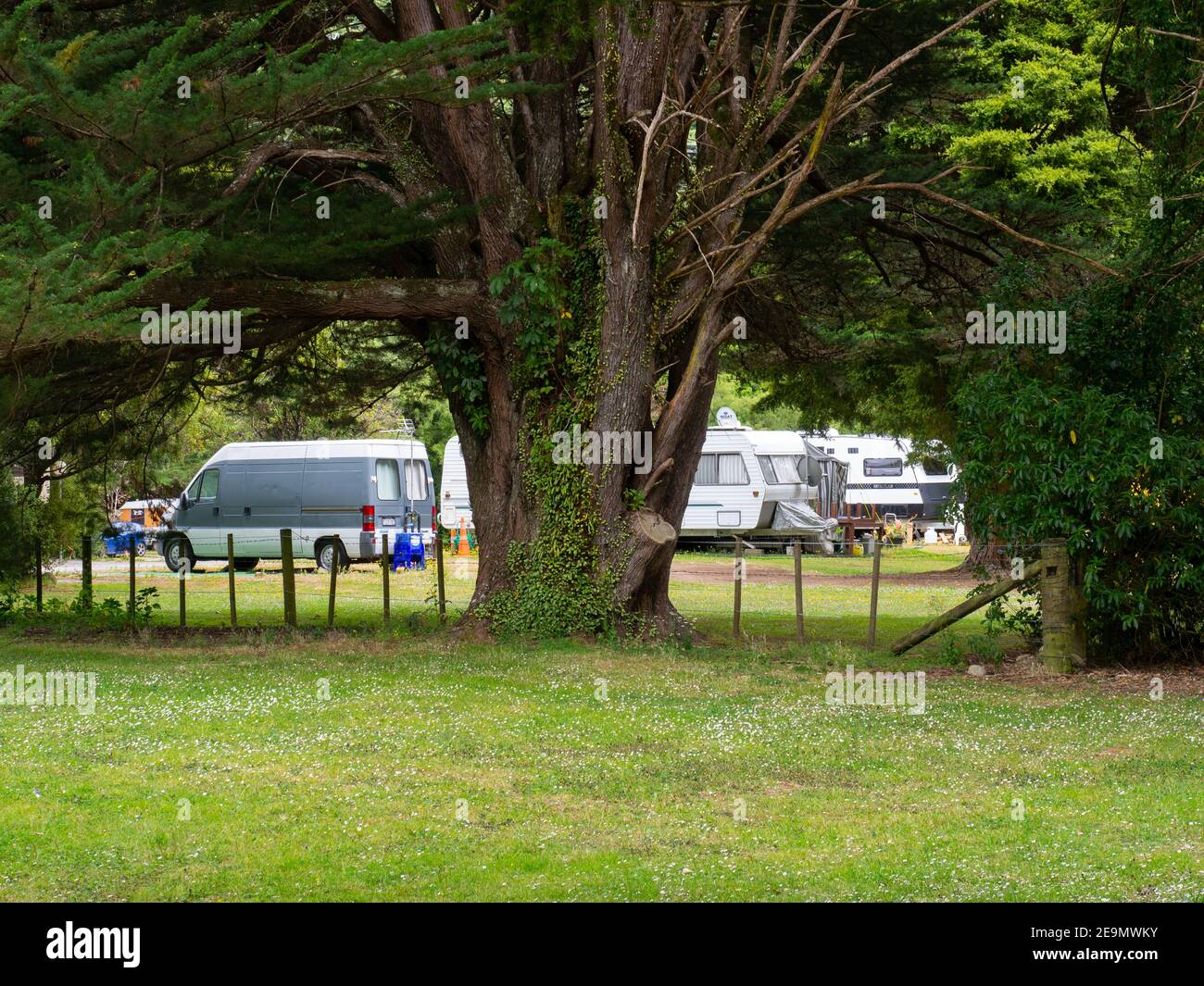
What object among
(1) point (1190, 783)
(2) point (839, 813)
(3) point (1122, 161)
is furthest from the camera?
(3) point (1122, 161)

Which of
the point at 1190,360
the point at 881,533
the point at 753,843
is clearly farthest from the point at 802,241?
the point at 881,533

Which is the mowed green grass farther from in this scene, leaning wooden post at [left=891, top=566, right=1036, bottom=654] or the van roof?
the van roof

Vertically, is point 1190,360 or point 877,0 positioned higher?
point 877,0

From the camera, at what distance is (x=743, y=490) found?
131 feet

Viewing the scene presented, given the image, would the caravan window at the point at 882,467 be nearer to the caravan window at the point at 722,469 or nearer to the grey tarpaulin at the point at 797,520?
the grey tarpaulin at the point at 797,520

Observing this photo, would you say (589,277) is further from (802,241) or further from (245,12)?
(245,12)

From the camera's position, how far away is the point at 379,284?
15711 mm

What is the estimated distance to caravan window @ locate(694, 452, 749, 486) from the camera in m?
40.2

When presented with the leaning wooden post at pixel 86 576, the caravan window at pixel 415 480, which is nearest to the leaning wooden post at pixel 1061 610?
the leaning wooden post at pixel 86 576

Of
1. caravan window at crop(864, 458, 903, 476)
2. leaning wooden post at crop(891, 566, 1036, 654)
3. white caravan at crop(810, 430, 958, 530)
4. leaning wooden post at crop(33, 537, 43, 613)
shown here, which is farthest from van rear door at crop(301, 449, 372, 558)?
caravan window at crop(864, 458, 903, 476)

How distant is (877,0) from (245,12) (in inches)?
288

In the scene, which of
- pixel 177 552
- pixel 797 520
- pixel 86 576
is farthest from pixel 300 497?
pixel 797 520

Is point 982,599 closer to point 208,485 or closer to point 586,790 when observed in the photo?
point 586,790

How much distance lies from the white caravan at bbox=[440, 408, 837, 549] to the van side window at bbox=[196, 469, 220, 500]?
315 inches
